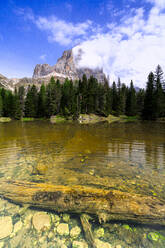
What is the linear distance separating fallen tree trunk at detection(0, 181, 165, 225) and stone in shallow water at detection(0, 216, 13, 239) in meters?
0.43

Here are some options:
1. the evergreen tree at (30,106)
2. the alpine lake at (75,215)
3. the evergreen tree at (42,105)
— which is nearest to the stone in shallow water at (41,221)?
the alpine lake at (75,215)

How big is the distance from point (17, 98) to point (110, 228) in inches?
2566

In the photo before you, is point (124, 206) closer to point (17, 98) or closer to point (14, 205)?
point (14, 205)

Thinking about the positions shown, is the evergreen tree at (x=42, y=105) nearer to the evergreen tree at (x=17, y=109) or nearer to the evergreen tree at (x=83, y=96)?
the evergreen tree at (x=17, y=109)

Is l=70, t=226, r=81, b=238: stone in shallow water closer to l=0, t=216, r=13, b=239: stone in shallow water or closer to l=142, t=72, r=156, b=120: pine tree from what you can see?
l=0, t=216, r=13, b=239: stone in shallow water

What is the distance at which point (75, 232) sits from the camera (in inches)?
104

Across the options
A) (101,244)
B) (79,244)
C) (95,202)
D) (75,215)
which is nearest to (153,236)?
(101,244)

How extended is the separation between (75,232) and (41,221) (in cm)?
85

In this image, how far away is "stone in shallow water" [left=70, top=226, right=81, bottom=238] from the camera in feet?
8.46

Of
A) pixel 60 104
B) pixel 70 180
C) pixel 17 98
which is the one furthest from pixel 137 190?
pixel 17 98

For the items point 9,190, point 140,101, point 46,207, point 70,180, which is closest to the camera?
point 46,207

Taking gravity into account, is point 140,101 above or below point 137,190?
above

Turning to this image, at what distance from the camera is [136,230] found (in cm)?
265

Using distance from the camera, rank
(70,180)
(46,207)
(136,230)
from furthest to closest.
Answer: (70,180), (46,207), (136,230)
